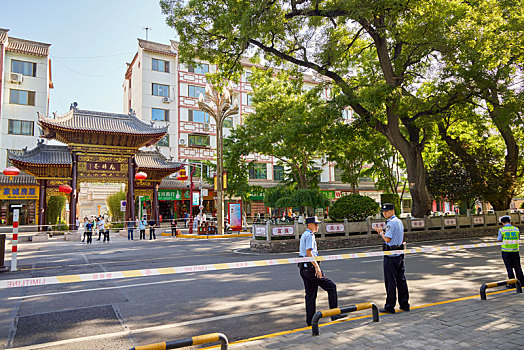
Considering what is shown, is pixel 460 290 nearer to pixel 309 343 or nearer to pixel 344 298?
pixel 344 298

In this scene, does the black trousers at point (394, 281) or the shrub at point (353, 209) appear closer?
the black trousers at point (394, 281)

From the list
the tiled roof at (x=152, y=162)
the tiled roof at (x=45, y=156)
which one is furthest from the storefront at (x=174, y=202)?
the tiled roof at (x=45, y=156)

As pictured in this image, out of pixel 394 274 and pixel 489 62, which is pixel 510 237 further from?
pixel 489 62

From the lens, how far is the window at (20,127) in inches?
1276

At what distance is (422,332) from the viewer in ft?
14.5

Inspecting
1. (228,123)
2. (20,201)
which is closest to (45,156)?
(20,201)

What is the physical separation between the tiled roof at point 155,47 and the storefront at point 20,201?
57.9 ft

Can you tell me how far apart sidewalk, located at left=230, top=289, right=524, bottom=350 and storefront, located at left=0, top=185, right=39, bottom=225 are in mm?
33607

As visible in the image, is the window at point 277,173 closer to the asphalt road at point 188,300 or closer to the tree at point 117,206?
the tree at point 117,206

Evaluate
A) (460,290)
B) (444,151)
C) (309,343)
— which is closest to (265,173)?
(444,151)

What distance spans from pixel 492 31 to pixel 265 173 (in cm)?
2845

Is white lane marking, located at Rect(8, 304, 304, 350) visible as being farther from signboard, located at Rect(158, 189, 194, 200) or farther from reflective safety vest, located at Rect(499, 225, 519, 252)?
signboard, located at Rect(158, 189, 194, 200)

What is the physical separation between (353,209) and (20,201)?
2976 centimetres

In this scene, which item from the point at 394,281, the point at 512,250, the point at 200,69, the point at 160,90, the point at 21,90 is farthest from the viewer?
the point at 200,69
